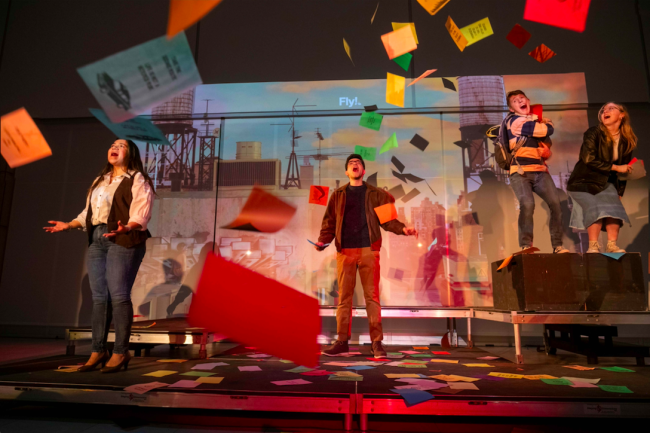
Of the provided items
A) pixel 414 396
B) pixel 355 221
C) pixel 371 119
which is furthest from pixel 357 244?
pixel 371 119

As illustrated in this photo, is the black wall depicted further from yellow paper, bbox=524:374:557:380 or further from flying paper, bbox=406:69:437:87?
yellow paper, bbox=524:374:557:380

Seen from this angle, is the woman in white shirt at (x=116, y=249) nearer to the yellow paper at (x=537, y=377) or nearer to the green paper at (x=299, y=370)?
the green paper at (x=299, y=370)

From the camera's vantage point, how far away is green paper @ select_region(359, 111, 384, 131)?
4.95 m

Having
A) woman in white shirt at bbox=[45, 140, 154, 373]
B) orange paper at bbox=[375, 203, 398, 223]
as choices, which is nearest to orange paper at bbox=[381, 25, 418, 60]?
orange paper at bbox=[375, 203, 398, 223]

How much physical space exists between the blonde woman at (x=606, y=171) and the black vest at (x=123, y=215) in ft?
9.24

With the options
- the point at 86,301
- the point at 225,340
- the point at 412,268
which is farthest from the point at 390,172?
the point at 86,301

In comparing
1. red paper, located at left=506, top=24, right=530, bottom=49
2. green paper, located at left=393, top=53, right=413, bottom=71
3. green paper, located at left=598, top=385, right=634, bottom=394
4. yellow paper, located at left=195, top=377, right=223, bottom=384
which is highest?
red paper, located at left=506, top=24, right=530, bottom=49

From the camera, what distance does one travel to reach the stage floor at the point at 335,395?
1.58m

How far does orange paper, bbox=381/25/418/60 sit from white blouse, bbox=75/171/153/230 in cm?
369

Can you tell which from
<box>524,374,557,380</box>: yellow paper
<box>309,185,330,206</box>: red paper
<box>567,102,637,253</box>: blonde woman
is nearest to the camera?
<box>524,374,557,380</box>: yellow paper

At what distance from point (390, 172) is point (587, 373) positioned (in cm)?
302

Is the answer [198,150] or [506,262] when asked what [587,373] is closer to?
[506,262]

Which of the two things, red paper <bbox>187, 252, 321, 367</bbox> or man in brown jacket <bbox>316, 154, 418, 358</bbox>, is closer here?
man in brown jacket <bbox>316, 154, 418, 358</bbox>

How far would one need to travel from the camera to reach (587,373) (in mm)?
2275
